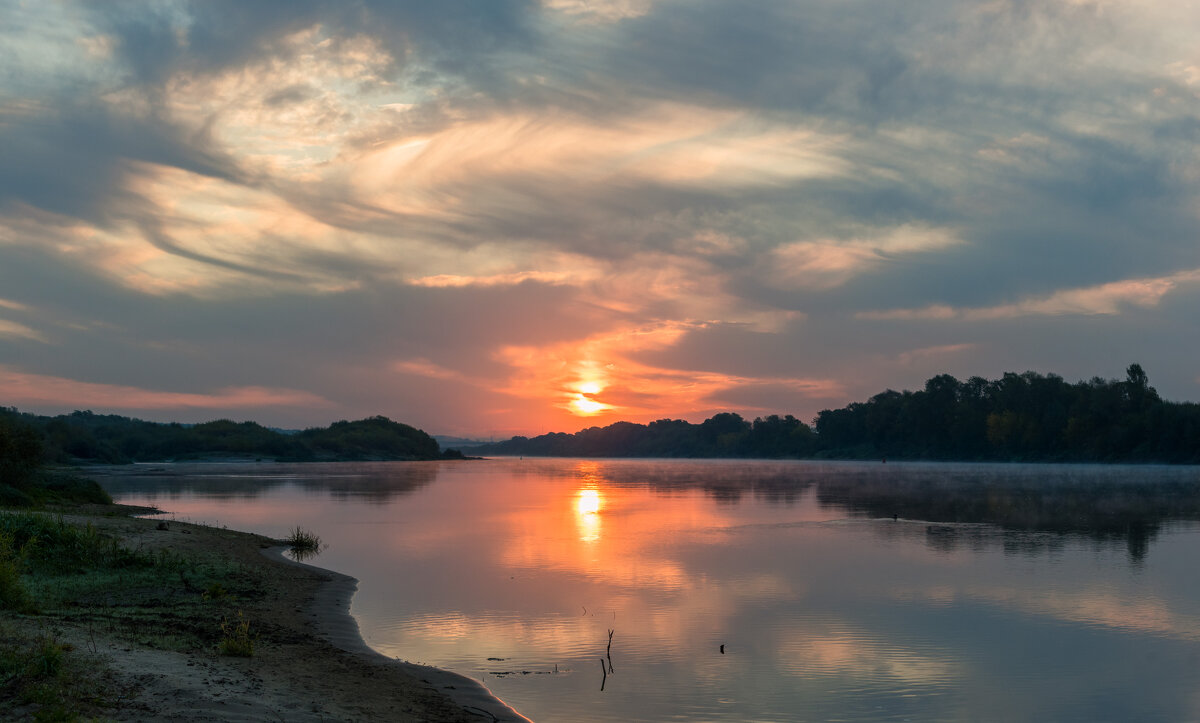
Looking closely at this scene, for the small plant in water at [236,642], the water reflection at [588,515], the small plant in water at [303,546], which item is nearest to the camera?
the small plant in water at [236,642]

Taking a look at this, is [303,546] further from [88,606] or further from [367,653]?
[367,653]

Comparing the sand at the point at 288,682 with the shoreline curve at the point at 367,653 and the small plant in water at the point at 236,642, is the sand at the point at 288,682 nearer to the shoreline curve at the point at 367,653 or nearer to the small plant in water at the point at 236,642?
the shoreline curve at the point at 367,653

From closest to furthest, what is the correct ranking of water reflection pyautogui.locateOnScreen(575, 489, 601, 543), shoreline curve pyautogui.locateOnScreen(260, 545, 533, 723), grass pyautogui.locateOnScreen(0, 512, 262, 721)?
1. grass pyautogui.locateOnScreen(0, 512, 262, 721)
2. shoreline curve pyautogui.locateOnScreen(260, 545, 533, 723)
3. water reflection pyautogui.locateOnScreen(575, 489, 601, 543)

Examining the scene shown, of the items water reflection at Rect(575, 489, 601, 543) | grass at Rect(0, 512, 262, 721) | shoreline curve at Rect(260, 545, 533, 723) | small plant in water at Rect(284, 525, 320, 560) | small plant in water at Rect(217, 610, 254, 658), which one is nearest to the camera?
grass at Rect(0, 512, 262, 721)

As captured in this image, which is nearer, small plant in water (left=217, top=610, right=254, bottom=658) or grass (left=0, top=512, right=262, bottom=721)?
grass (left=0, top=512, right=262, bottom=721)

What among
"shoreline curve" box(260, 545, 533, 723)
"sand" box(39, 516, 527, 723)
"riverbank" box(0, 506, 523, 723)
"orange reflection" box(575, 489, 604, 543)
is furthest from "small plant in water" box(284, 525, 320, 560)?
"sand" box(39, 516, 527, 723)

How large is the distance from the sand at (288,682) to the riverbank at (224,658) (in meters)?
0.02

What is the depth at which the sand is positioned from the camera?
11.8 metres

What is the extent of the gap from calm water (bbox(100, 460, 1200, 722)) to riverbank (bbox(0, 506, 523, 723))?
1.29 m

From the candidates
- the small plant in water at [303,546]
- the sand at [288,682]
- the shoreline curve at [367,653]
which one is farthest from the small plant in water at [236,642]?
the small plant in water at [303,546]

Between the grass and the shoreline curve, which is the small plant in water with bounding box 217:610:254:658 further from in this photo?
the shoreline curve

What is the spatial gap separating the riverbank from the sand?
0.07 ft

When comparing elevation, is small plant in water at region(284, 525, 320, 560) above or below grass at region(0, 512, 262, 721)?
below

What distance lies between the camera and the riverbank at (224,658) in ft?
38.8
